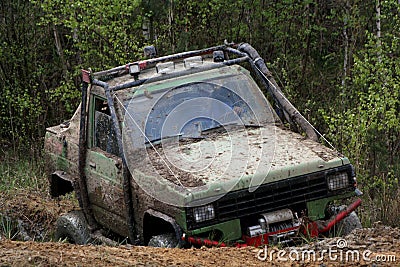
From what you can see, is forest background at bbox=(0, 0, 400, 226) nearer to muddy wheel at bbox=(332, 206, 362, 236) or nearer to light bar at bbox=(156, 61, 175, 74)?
muddy wheel at bbox=(332, 206, 362, 236)

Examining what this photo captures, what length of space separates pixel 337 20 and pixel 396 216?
728 centimetres

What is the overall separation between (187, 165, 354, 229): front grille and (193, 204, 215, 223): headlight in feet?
0.10

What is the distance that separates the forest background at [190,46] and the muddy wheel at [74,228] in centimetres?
394

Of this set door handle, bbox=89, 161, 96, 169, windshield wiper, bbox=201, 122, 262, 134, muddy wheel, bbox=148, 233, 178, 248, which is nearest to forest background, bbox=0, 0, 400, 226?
windshield wiper, bbox=201, 122, 262, 134

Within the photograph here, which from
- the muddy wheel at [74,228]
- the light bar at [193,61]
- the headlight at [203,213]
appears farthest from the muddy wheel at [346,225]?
the muddy wheel at [74,228]

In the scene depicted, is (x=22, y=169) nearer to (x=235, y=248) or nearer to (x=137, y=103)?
(x=137, y=103)

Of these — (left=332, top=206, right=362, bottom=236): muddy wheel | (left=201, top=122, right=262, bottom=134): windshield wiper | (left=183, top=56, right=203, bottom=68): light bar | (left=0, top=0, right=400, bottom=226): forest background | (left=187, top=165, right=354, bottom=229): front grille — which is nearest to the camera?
(left=187, top=165, right=354, bottom=229): front grille

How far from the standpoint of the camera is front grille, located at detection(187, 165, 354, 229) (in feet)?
21.9

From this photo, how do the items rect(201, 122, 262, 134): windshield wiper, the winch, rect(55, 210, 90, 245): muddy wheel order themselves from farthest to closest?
rect(55, 210, 90, 245): muddy wheel → rect(201, 122, 262, 134): windshield wiper → the winch

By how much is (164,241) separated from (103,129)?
1.67m

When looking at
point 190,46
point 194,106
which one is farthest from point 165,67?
point 190,46

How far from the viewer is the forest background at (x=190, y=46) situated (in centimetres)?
1291

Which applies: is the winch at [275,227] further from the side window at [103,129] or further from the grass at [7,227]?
the grass at [7,227]

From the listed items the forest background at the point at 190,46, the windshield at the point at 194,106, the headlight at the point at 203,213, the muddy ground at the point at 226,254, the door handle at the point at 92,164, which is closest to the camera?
the muddy ground at the point at 226,254
